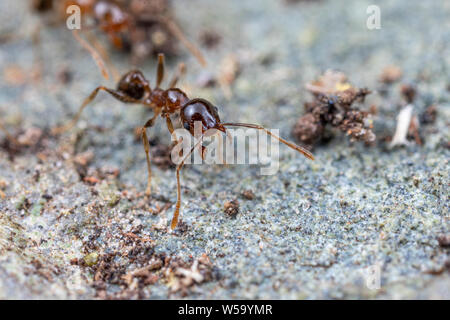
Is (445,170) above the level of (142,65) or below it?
below

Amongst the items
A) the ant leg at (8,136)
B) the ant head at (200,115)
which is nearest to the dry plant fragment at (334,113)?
the ant head at (200,115)

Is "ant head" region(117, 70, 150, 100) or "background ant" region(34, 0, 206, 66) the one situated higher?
"background ant" region(34, 0, 206, 66)

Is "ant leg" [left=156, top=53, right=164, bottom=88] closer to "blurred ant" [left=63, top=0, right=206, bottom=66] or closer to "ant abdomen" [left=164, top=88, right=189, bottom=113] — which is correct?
"ant abdomen" [left=164, top=88, right=189, bottom=113]

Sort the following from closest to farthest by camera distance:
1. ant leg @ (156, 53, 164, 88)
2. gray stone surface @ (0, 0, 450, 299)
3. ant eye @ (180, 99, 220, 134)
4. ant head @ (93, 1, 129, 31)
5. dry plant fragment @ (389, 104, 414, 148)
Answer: gray stone surface @ (0, 0, 450, 299) → ant eye @ (180, 99, 220, 134) → dry plant fragment @ (389, 104, 414, 148) → ant leg @ (156, 53, 164, 88) → ant head @ (93, 1, 129, 31)

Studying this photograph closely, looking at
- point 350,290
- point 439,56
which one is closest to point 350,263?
point 350,290

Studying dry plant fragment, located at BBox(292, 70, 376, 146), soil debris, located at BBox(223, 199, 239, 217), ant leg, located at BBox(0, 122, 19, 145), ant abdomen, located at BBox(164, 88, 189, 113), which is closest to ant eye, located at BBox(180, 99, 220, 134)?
ant abdomen, located at BBox(164, 88, 189, 113)

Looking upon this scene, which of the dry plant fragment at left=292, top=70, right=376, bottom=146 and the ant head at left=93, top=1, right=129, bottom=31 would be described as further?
the ant head at left=93, top=1, right=129, bottom=31
